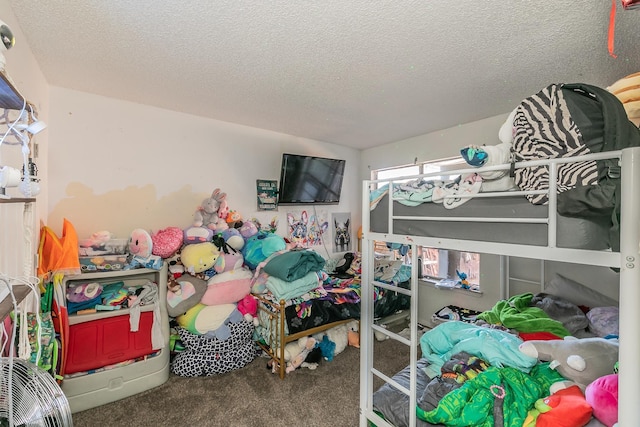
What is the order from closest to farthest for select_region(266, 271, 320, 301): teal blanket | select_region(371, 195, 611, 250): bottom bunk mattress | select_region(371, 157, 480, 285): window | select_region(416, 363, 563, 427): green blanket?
select_region(371, 195, 611, 250): bottom bunk mattress → select_region(416, 363, 563, 427): green blanket → select_region(266, 271, 320, 301): teal blanket → select_region(371, 157, 480, 285): window

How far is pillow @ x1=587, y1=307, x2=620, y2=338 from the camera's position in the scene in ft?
5.85

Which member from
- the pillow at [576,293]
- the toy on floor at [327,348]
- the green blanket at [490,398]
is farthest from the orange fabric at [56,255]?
the pillow at [576,293]

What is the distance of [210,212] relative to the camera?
2.76 meters

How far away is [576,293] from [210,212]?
10.7 ft

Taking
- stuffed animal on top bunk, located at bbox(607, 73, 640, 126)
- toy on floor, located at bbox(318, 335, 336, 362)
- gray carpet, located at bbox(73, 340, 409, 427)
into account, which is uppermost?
stuffed animal on top bunk, located at bbox(607, 73, 640, 126)

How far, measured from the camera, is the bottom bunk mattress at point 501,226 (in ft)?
3.02

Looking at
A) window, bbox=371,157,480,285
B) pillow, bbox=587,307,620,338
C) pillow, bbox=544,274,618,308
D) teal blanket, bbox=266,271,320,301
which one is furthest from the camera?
window, bbox=371,157,480,285

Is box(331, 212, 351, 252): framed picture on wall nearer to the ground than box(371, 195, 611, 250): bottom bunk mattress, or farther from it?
nearer to the ground

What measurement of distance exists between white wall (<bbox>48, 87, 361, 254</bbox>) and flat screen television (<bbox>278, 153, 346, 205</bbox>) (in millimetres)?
251

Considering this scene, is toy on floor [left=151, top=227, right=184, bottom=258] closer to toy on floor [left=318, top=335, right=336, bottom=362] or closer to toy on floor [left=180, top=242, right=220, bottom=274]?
toy on floor [left=180, top=242, right=220, bottom=274]

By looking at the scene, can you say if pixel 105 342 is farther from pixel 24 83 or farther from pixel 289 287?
pixel 24 83

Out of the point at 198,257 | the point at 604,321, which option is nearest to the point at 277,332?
the point at 198,257

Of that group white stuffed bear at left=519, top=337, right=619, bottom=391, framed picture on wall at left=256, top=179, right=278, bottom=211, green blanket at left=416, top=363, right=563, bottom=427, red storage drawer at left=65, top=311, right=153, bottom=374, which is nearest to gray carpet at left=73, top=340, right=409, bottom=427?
red storage drawer at left=65, top=311, right=153, bottom=374

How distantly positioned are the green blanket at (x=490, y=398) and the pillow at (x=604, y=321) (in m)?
0.75
